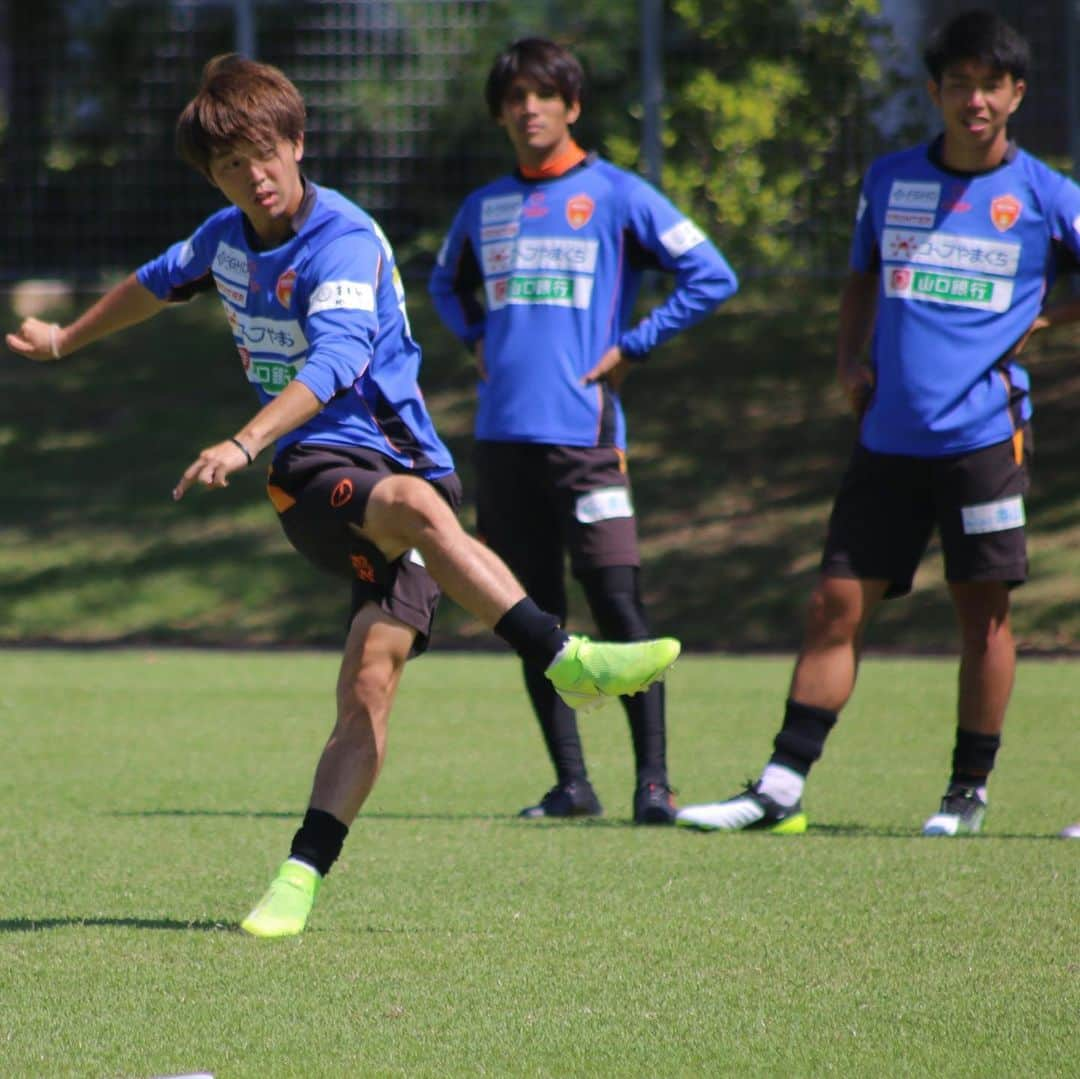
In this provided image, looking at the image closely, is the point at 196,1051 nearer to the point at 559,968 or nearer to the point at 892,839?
the point at 559,968

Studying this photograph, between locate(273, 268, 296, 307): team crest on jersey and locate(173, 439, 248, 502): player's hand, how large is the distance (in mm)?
713

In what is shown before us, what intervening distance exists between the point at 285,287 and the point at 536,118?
7.29ft

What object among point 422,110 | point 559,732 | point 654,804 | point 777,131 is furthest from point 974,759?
point 422,110

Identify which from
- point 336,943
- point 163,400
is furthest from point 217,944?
point 163,400

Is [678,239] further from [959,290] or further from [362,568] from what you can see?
[362,568]

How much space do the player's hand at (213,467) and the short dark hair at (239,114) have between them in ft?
2.81

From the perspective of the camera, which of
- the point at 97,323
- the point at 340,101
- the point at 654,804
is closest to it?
the point at 97,323

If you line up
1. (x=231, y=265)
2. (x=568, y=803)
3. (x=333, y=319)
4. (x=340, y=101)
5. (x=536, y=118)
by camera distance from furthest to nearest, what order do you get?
(x=340, y=101) → (x=536, y=118) → (x=568, y=803) → (x=231, y=265) → (x=333, y=319)

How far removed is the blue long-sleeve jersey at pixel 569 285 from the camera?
677 centimetres

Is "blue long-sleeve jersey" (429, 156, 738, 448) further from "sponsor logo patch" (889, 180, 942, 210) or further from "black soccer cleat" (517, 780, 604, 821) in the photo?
"black soccer cleat" (517, 780, 604, 821)

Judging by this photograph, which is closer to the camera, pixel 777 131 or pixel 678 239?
pixel 678 239

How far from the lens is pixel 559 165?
691cm

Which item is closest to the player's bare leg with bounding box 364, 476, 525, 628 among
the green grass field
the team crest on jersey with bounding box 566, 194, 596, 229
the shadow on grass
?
the green grass field

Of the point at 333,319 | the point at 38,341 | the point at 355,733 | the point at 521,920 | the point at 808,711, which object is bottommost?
the point at 808,711
